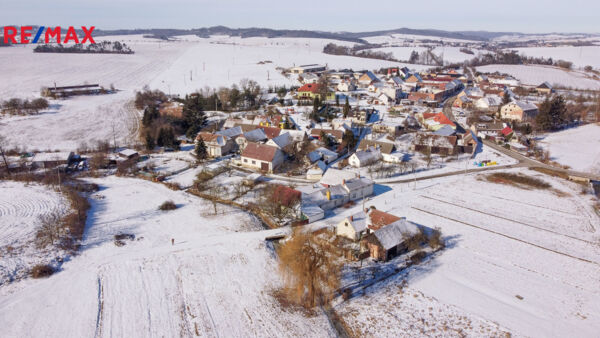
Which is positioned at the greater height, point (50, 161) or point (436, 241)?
point (50, 161)

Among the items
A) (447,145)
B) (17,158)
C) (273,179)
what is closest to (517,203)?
(447,145)

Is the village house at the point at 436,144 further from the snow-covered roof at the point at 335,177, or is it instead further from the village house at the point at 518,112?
the village house at the point at 518,112

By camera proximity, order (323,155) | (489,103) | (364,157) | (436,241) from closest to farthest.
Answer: (436,241) → (364,157) → (323,155) → (489,103)

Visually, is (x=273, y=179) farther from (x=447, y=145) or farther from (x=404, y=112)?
(x=404, y=112)

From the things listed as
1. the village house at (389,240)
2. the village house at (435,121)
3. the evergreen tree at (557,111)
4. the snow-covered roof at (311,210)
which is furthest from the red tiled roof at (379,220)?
the evergreen tree at (557,111)

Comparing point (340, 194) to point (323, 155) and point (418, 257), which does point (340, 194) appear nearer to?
point (418, 257)

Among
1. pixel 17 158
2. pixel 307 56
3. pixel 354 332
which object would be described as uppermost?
pixel 307 56

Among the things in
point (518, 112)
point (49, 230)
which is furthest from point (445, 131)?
point (49, 230)
